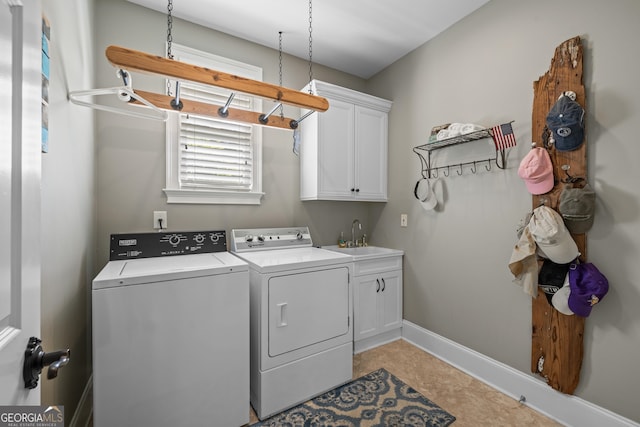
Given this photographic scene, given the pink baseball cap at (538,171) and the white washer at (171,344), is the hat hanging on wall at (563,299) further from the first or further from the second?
A: the white washer at (171,344)

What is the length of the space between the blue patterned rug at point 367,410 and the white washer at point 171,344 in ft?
1.17

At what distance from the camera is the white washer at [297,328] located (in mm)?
1757

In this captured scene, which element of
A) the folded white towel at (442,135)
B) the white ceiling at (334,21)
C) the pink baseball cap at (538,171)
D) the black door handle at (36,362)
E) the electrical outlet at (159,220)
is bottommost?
the black door handle at (36,362)

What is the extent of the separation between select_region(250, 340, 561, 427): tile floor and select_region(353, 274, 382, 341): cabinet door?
0.20 meters

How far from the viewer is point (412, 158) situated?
272cm

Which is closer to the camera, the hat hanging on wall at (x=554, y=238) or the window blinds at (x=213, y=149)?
the hat hanging on wall at (x=554, y=238)

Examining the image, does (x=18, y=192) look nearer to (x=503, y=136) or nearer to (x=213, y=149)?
(x=213, y=149)

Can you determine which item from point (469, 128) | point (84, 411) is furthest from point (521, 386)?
point (84, 411)

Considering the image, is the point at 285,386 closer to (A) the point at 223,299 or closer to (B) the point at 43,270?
(A) the point at 223,299

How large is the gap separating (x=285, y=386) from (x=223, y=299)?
0.74 m

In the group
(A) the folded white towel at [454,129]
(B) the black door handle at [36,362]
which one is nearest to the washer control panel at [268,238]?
(A) the folded white towel at [454,129]

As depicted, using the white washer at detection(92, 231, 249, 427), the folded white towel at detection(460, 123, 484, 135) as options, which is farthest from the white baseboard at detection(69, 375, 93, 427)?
the folded white towel at detection(460, 123, 484, 135)

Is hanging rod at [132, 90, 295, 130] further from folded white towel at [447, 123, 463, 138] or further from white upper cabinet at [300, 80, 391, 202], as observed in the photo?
folded white towel at [447, 123, 463, 138]

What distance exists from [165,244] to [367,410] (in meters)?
1.77
